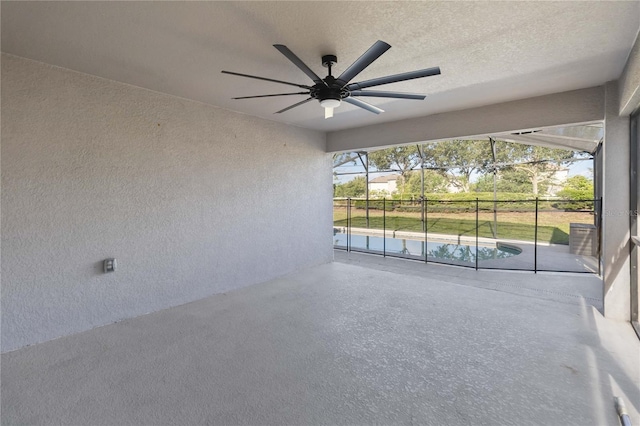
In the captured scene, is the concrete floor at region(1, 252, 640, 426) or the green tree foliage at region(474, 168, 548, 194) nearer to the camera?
the concrete floor at region(1, 252, 640, 426)

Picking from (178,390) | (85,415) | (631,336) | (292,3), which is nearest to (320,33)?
(292,3)

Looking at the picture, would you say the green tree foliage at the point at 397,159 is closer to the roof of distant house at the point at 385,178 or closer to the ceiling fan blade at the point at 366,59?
the roof of distant house at the point at 385,178

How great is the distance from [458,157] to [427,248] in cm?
383

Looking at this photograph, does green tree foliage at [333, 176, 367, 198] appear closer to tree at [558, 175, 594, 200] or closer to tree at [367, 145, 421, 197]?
tree at [367, 145, 421, 197]

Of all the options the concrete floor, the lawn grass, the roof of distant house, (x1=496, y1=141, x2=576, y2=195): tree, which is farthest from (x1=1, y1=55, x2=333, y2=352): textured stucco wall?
(x1=496, y1=141, x2=576, y2=195): tree

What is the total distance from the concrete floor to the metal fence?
2.57 meters

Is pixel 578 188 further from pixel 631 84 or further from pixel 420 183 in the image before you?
pixel 631 84

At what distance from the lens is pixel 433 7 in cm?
185

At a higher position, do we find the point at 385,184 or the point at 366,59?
the point at 366,59

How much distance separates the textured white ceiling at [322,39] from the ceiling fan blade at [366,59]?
299 millimetres

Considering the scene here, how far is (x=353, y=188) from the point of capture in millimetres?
10070

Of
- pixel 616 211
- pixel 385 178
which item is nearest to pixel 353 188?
pixel 385 178

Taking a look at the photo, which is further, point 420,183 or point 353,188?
point 353,188

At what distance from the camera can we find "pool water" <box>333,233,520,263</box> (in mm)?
6832
